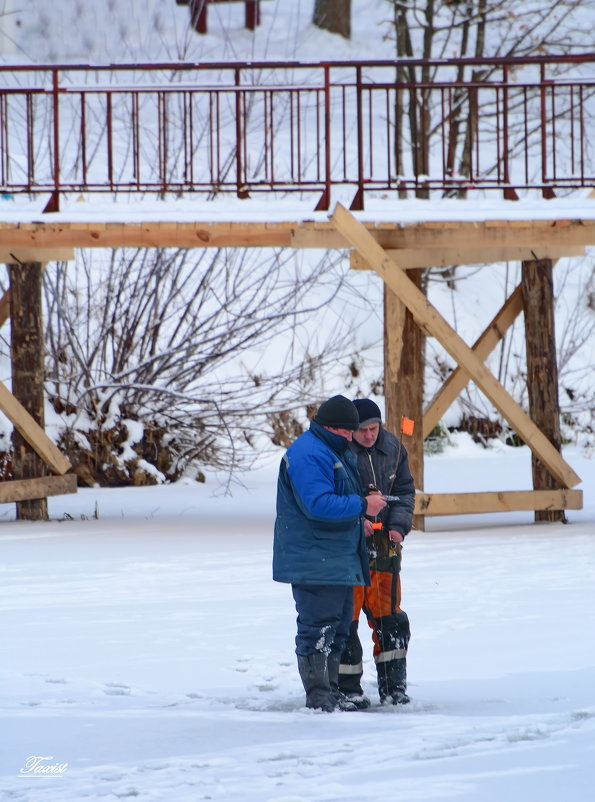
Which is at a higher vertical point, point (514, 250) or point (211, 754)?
point (514, 250)

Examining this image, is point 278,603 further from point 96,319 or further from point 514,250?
point 96,319

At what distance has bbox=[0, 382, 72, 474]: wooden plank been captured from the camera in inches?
488

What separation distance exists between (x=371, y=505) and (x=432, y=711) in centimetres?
87

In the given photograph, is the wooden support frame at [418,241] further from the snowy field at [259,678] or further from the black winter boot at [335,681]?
the black winter boot at [335,681]

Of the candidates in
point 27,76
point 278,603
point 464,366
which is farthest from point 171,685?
point 27,76

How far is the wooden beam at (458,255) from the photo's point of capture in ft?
37.7

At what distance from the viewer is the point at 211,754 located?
4.87m

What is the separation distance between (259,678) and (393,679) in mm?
746

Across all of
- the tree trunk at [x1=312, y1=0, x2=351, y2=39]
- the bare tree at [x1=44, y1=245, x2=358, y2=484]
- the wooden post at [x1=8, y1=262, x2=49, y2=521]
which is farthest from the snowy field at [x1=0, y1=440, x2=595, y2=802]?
the tree trunk at [x1=312, y1=0, x2=351, y2=39]

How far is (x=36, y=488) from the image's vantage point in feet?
41.6

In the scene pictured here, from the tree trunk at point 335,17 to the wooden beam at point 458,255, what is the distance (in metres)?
21.8

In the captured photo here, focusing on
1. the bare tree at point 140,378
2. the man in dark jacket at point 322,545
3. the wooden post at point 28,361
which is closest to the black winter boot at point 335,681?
the man in dark jacket at point 322,545

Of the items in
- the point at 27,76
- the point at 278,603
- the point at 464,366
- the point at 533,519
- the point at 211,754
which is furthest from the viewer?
the point at 27,76

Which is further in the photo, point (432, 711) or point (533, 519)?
point (533, 519)
